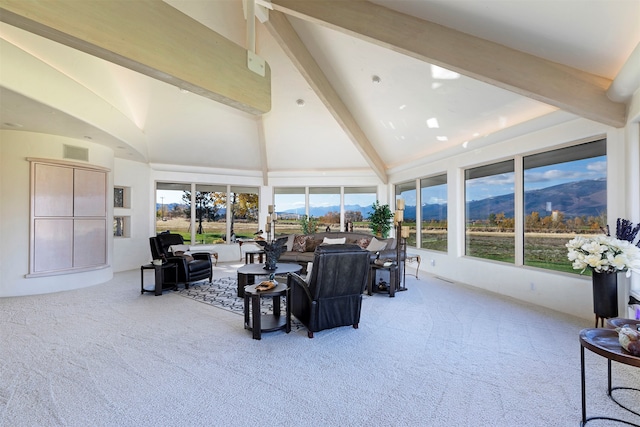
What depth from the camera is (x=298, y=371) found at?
2848mm

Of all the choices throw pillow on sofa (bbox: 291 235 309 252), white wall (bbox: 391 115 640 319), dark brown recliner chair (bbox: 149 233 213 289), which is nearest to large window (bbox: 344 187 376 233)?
throw pillow on sofa (bbox: 291 235 309 252)

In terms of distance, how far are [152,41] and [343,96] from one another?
5644 millimetres

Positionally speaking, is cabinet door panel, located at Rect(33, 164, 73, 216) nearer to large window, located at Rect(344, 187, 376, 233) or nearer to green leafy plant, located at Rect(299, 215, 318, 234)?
green leafy plant, located at Rect(299, 215, 318, 234)

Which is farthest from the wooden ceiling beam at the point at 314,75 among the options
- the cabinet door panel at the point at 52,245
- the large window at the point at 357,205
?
the cabinet door panel at the point at 52,245

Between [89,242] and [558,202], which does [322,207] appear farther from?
[558,202]

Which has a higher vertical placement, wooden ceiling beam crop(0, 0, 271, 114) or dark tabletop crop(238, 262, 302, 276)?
wooden ceiling beam crop(0, 0, 271, 114)

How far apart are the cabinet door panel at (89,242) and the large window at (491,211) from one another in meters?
Result: 7.77

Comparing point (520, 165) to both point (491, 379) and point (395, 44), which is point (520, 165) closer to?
point (395, 44)

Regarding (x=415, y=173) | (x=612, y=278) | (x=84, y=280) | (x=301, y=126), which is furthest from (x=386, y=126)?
(x=84, y=280)

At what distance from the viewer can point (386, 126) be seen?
7340mm

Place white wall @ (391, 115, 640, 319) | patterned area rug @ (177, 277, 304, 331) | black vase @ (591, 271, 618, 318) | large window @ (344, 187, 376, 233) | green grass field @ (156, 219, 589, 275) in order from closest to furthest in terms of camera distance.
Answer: black vase @ (591, 271, 618, 318) < white wall @ (391, 115, 640, 319) < patterned area rug @ (177, 277, 304, 331) < green grass field @ (156, 219, 589, 275) < large window @ (344, 187, 376, 233)

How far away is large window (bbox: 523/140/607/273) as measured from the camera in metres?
4.30

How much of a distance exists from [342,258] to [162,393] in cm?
212

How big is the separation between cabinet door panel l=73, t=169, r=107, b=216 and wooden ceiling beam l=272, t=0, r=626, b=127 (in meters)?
5.22
